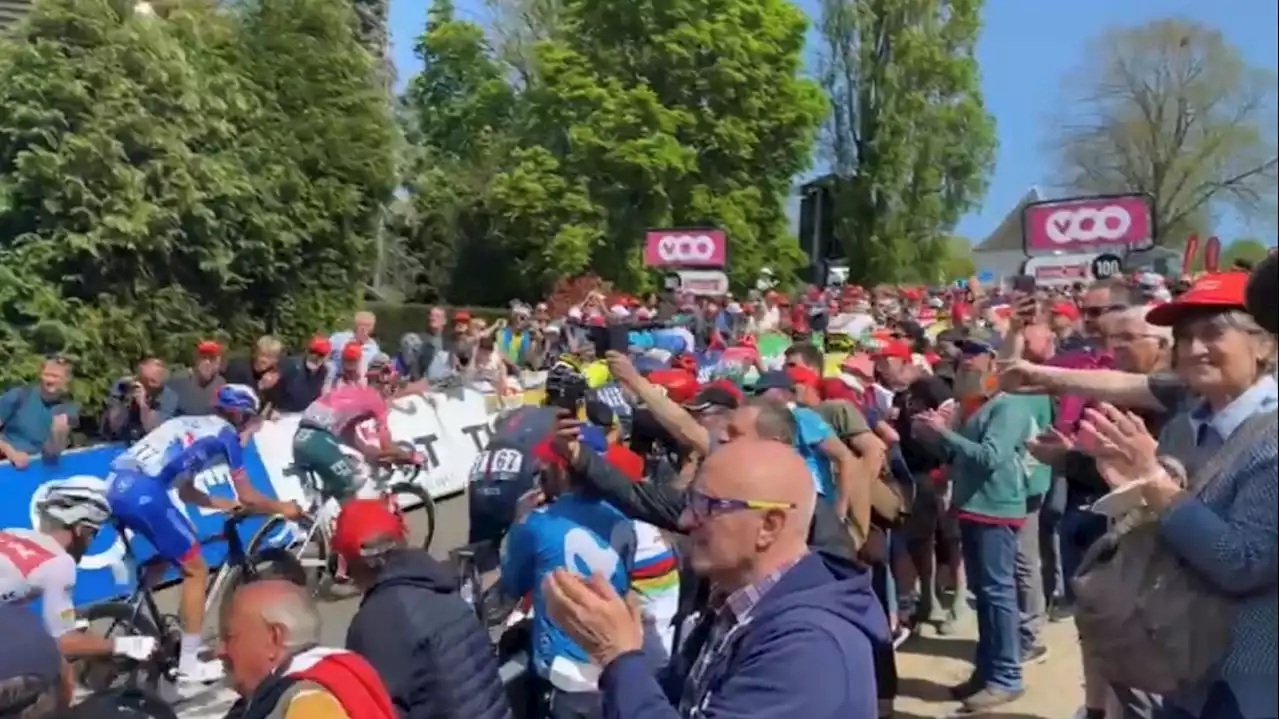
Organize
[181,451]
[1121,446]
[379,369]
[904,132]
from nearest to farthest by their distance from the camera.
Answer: [1121,446] < [181,451] < [379,369] < [904,132]

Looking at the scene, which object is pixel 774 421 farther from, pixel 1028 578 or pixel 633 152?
pixel 633 152

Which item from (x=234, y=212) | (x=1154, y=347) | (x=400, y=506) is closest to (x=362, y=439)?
(x=400, y=506)

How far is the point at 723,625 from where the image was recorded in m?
2.98

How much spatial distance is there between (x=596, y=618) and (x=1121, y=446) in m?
1.25

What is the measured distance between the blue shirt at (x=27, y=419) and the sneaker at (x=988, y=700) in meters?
6.98

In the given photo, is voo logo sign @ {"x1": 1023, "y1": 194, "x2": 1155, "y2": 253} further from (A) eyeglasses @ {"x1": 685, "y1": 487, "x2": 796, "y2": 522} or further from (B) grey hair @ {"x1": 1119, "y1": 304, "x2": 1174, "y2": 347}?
(A) eyeglasses @ {"x1": 685, "y1": 487, "x2": 796, "y2": 522}

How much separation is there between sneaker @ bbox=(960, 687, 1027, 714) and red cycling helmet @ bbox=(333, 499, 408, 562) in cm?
347

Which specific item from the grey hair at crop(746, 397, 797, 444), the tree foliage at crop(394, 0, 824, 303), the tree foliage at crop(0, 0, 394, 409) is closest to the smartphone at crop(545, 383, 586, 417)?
the grey hair at crop(746, 397, 797, 444)

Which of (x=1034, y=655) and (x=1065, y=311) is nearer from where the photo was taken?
(x=1034, y=655)

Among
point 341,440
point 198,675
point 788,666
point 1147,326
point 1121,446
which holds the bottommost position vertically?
point 198,675

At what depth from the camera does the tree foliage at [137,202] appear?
57.8 ft

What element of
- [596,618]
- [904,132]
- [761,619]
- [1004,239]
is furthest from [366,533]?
[1004,239]

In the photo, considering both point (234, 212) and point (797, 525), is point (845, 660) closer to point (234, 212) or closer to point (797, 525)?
point (797, 525)

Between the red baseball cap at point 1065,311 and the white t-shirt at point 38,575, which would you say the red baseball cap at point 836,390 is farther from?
the white t-shirt at point 38,575
